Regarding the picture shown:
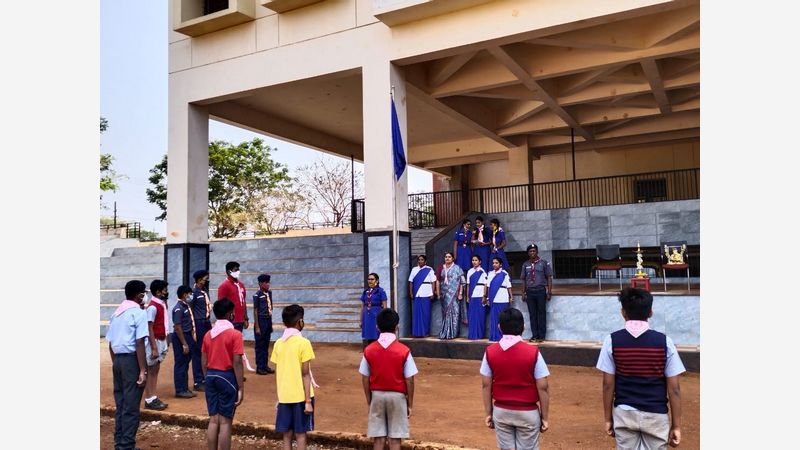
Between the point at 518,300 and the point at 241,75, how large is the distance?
7.66m

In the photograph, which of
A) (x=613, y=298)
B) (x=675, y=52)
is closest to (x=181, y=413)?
(x=613, y=298)

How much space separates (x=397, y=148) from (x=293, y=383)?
6.47 meters

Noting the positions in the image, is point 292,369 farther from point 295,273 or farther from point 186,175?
point 295,273

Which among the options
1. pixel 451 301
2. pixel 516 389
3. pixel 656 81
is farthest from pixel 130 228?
pixel 516 389

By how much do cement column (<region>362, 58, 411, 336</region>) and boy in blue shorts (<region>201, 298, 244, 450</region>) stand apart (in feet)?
19.7

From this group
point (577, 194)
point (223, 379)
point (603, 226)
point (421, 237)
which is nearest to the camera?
point (223, 379)

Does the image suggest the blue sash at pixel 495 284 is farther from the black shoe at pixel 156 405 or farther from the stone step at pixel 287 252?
the stone step at pixel 287 252

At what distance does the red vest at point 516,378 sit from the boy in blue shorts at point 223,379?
7.66 ft

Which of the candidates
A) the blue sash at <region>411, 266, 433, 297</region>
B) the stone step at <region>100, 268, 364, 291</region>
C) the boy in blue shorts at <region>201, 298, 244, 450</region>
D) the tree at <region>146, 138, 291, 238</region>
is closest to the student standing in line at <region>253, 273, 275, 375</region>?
the blue sash at <region>411, 266, 433, 297</region>

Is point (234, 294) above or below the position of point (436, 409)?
above

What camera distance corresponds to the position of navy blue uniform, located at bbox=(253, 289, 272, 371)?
30.3 ft

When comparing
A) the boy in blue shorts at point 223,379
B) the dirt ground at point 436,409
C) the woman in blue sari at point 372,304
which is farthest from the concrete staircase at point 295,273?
the boy in blue shorts at point 223,379

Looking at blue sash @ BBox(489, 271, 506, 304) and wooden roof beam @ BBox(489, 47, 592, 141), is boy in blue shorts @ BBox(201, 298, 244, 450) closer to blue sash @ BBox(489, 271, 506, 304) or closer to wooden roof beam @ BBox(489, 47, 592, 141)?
blue sash @ BBox(489, 271, 506, 304)

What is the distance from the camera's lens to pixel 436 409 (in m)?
6.83
